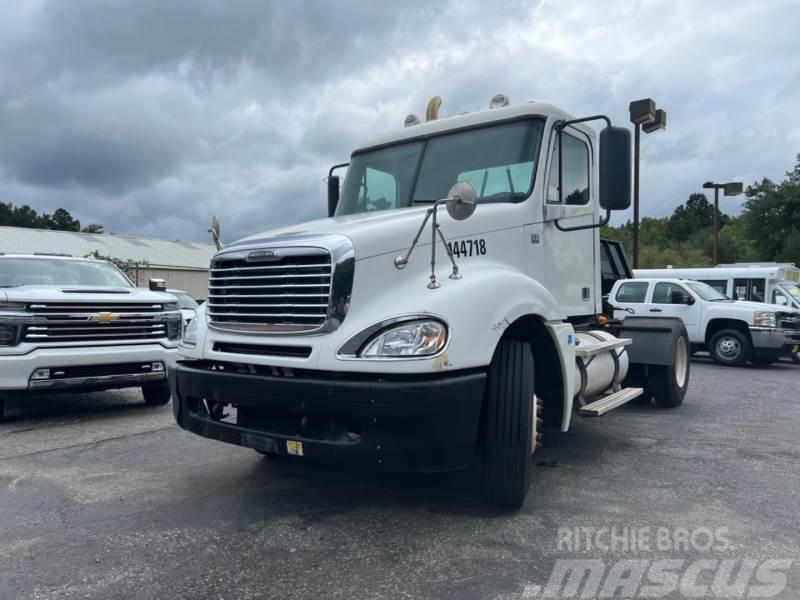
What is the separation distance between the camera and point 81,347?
6.73 m

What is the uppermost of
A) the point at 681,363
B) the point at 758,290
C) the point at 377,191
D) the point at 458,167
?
the point at 458,167

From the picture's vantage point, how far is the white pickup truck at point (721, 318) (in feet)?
42.3

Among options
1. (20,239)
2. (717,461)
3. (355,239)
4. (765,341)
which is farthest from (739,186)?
(20,239)

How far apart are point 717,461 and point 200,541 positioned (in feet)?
13.4

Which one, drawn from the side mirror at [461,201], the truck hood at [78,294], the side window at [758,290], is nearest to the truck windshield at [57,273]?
the truck hood at [78,294]

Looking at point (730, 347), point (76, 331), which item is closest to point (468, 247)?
point (76, 331)

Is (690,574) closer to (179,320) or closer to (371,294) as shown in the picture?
(371,294)

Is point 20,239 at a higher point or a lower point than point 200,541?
higher

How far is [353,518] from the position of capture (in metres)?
3.92

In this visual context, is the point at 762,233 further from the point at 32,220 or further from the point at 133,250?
the point at 32,220

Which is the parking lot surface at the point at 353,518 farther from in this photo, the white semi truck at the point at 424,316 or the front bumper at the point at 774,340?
the front bumper at the point at 774,340

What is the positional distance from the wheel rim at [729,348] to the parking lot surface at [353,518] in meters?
7.61

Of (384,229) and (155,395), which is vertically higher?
(384,229)

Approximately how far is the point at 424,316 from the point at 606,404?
2.62m
